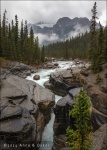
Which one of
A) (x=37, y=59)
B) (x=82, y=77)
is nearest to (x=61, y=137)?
(x=82, y=77)

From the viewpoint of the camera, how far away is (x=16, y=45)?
69.1 metres

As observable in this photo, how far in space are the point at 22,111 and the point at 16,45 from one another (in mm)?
49231

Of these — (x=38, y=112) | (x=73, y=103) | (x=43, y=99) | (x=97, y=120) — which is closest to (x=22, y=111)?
(x=38, y=112)

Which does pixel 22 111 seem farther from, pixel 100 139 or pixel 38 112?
pixel 100 139

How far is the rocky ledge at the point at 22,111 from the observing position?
20.5 m

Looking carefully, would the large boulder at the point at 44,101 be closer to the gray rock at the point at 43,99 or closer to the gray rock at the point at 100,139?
the gray rock at the point at 43,99

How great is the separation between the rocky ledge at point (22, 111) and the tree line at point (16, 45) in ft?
93.3

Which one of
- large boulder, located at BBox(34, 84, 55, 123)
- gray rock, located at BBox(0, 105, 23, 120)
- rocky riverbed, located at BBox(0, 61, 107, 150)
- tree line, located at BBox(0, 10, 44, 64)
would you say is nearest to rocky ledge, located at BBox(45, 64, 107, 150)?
rocky riverbed, located at BBox(0, 61, 107, 150)

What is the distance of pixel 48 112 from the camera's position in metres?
30.8

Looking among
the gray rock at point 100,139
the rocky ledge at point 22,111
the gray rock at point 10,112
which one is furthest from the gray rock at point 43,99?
the gray rock at point 100,139

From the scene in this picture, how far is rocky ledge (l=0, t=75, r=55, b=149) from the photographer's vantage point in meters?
20.5

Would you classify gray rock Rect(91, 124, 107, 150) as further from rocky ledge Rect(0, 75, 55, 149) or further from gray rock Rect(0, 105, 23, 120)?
gray rock Rect(0, 105, 23, 120)

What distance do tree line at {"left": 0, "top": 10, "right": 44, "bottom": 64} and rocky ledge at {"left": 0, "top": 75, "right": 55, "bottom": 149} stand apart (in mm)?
28443

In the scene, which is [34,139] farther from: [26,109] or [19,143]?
[26,109]
